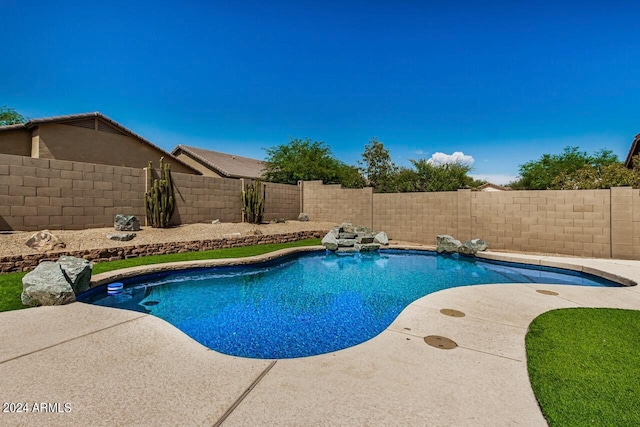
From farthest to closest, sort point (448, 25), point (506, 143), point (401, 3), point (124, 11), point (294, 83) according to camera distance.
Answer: point (506, 143)
point (294, 83)
point (448, 25)
point (401, 3)
point (124, 11)

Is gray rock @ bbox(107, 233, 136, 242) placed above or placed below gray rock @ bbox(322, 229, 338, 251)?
above

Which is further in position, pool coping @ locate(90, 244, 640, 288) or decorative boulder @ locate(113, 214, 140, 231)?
decorative boulder @ locate(113, 214, 140, 231)

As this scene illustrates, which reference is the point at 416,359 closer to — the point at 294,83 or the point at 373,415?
the point at 373,415

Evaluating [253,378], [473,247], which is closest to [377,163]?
[473,247]

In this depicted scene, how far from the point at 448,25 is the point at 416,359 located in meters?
14.6

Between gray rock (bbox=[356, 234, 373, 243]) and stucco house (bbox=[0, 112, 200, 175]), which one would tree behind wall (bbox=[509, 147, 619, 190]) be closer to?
gray rock (bbox=[356, 234, 373, 243])

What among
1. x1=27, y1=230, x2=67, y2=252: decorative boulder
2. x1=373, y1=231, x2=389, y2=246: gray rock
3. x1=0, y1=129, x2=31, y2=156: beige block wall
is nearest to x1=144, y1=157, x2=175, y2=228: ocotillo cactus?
x1=27, y1=230, x2=67, y2=252: decorative boulder

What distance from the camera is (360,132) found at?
25047 mm

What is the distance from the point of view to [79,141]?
45.0 feet

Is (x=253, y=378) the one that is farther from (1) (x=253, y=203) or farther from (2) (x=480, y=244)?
(1) (x=253, y=203)

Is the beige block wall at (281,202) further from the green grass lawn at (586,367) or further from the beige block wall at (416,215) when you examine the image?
the green grass lawn at (586,367)

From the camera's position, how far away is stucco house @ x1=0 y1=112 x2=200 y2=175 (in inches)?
496

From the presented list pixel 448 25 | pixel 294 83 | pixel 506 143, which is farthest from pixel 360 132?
pixel 506 143

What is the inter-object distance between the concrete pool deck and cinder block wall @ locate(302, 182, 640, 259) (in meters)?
8.31
